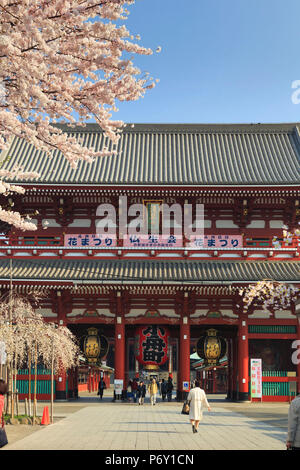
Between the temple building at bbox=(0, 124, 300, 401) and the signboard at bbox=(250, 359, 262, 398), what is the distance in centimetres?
27

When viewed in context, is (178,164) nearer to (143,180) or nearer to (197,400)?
(143,180)

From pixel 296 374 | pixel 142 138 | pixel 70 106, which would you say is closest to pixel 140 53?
pixel 70 106

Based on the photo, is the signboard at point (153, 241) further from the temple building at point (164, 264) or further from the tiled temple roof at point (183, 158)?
the tiled temple roof at point (183, 158)

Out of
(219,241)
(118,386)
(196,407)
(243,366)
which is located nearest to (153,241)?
(219,241)

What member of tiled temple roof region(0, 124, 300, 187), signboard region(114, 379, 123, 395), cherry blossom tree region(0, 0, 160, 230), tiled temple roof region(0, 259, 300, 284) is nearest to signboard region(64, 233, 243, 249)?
tiled temple roof region(0, 259, 300, 284)

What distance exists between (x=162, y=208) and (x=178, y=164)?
417cm

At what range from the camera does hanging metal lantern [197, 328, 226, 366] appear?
93.7 ft

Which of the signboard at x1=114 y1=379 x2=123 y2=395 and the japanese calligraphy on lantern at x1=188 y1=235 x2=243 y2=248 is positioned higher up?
the japanese calligraphy on lantern at x1=188 y1=235 x2=243 y2=248

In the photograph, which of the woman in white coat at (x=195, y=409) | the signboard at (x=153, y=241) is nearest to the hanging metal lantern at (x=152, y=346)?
the signboard at (x=153, y=241)

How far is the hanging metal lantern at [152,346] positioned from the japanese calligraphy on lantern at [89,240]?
4.69 metres

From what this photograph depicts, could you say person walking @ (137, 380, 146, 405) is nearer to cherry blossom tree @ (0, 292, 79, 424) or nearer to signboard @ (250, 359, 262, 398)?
cherry blossom tree @ (0, 292, 79, 424)

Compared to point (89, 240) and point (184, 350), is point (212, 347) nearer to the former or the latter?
point (184, 350)

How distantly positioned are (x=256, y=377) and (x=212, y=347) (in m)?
2.53

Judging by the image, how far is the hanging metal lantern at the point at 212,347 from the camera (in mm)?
28547
